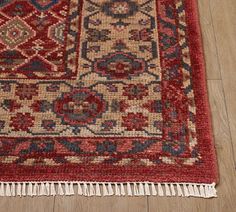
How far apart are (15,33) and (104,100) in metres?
0.43

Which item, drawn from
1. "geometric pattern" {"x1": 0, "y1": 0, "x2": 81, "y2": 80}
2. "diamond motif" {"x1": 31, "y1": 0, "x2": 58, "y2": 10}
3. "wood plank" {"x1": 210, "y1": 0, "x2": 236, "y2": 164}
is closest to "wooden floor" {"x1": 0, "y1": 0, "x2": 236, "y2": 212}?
"wood plank" {"x1": 210, "y1": 0, "x2": 236, "y2": 164}

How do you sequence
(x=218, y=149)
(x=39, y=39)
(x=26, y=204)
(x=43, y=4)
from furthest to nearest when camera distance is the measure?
(x=43, y=4) → (x=39, y=39) → (x=218, y=149) → (x=26, y=204)

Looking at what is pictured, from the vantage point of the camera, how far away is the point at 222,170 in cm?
122

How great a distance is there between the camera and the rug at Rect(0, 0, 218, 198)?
1.19 metres

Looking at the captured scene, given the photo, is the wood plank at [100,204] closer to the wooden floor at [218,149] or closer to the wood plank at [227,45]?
the wooden floor at [218,149]

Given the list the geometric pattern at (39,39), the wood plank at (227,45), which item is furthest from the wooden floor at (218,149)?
the geometric pattern at (39,39)

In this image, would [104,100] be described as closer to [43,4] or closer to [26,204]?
[26,204]

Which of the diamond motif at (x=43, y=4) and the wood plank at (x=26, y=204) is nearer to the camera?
the wood plank at (x=26, y=204)

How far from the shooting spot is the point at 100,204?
116 centimetres

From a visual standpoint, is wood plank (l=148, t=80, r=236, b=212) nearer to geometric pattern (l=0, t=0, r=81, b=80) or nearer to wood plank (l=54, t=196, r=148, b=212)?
wood plank (l=54, t=196, r=148, b=212)

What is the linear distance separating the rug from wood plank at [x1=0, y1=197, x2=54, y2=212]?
2cm

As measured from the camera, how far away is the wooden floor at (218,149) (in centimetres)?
115

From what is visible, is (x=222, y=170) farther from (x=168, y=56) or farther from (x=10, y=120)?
(x=10, y=120)

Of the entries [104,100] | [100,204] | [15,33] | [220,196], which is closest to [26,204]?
[100,204]
